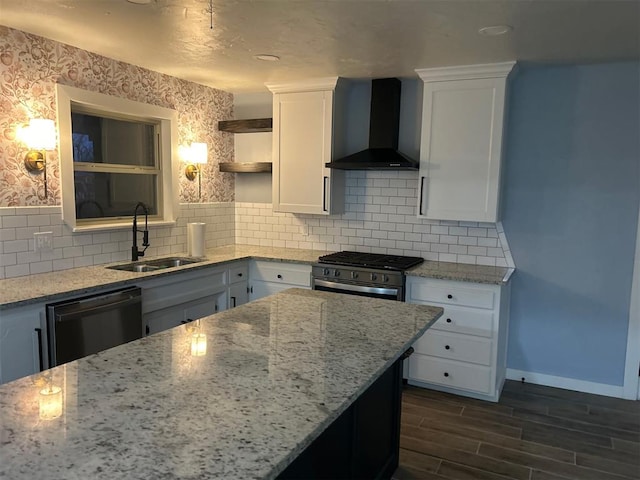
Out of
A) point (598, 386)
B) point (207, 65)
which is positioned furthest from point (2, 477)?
point (598, 386)

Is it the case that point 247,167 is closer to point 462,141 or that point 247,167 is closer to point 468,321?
point 462,141

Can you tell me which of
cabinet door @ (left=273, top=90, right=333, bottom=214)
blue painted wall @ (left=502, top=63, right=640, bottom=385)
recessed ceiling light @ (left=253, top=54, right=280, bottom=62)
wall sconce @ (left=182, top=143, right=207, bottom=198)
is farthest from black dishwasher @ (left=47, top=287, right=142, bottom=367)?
blue painted wall @ (left=502, top=63, right=640, bottom=385)

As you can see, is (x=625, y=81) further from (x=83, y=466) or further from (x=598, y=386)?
(x=83, y=466)

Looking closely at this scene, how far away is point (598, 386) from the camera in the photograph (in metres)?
3.55

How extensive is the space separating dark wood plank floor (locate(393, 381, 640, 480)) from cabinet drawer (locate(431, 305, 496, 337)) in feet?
1.65

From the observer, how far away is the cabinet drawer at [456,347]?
3.36 meters

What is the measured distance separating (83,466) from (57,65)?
2.95 meters

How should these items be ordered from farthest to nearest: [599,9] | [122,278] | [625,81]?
[625,81]
[122,278]
[599,9]

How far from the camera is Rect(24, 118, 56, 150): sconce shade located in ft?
9.52

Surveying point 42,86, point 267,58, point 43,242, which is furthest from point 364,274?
point 42,86

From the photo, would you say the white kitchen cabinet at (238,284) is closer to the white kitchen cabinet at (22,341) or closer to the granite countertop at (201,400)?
the white kitchen cabinet at (22,341)

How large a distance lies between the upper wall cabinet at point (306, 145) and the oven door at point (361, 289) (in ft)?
2.18

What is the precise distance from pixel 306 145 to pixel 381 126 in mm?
659

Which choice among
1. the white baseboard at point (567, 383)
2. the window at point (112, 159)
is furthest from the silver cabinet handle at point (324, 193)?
the white baseboard at point (567, 383)
